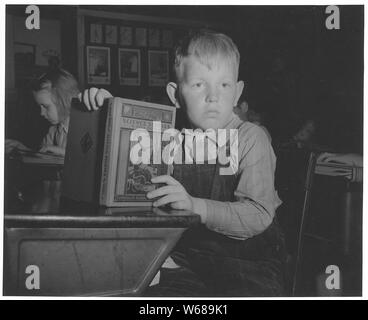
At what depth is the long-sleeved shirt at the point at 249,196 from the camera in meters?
1.43

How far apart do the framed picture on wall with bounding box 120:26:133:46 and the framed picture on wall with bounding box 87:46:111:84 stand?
0.06m

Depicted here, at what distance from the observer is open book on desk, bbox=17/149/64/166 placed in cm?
149

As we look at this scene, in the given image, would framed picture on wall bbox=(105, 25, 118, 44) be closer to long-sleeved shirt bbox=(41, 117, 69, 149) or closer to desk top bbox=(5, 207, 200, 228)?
long-sleeved shirt bbox=(41, 117, 69, 149)

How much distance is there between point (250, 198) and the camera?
146cm

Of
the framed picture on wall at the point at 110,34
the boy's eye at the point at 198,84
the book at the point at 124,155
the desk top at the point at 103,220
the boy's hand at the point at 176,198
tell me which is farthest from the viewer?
the framed picture on wall at the point at 110,34

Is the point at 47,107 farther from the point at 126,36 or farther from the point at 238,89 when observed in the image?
the point at 238,89

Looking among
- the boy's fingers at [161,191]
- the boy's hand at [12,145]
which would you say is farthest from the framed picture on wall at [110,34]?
the boy's fingers at [161,191]

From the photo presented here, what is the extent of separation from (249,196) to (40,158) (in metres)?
0.69

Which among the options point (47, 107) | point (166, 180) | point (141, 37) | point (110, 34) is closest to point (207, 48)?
point (141, 37)

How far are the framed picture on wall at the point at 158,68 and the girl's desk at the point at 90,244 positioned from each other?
0.47 meters

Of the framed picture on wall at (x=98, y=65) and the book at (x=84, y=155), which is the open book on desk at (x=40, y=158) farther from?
the framed picture on wall at (x=98, y=65)

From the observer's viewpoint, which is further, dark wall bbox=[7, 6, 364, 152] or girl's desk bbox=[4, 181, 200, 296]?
dark wall bbox=[7, 6, 364, 152]

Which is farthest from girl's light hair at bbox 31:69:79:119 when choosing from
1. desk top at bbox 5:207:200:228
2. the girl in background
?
desk top at bbox 5:207:200:228
